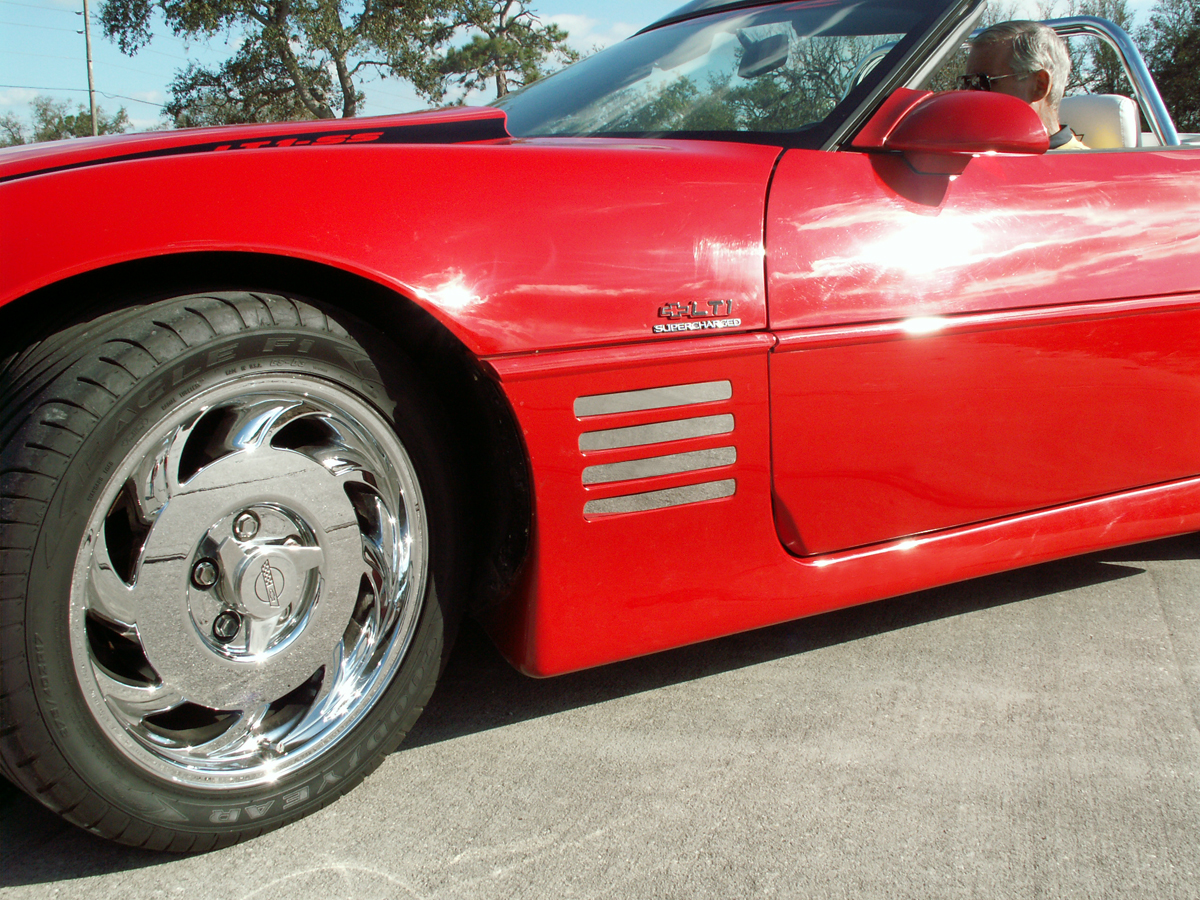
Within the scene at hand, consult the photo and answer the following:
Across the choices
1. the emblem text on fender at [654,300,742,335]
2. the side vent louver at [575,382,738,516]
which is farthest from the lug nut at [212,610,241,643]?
the emblem text on fender at [654,300,742,335]

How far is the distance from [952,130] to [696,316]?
24.6 inches

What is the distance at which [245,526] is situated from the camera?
1432mm

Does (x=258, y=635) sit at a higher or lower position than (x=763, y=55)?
lower

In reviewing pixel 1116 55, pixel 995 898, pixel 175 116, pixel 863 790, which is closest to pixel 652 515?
pixel 863 790

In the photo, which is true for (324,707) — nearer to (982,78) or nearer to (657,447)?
(657,447)

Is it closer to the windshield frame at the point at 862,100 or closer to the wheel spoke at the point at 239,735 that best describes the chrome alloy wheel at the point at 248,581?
the wheel spoke at the point at 239,735

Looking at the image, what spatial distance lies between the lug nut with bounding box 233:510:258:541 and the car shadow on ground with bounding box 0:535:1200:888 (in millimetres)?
487

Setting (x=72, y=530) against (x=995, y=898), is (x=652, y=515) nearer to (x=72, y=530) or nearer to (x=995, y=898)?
(x=995, y=898)

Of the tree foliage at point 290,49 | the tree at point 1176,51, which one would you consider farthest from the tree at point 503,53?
the tree at point 1176,51

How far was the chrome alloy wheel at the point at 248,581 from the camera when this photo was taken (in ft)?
4.39

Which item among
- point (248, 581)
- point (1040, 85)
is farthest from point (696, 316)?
point (1040, 85)

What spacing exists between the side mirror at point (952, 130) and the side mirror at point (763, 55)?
1.07 ft

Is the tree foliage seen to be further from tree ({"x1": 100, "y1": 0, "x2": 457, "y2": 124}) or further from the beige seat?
the beige seat

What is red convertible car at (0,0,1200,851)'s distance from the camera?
129 centimetres
